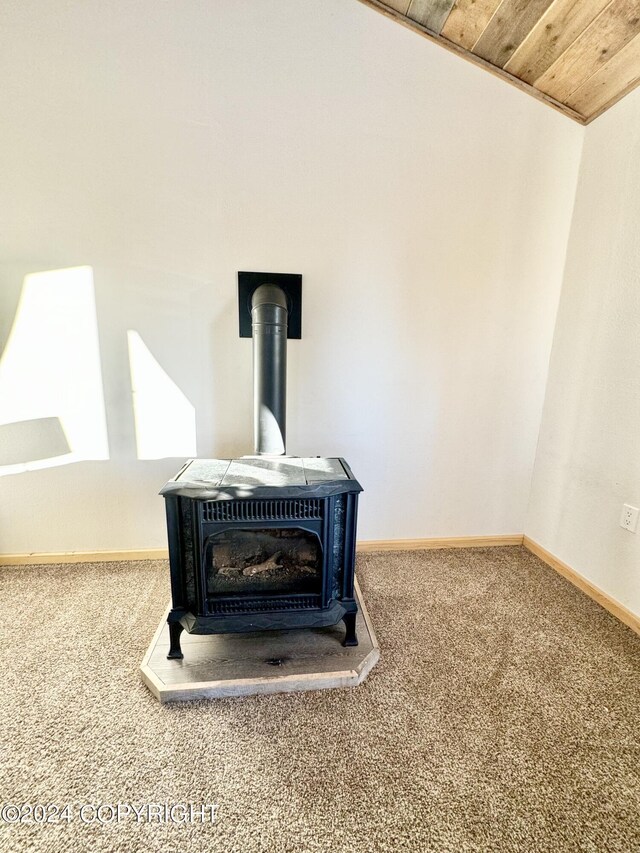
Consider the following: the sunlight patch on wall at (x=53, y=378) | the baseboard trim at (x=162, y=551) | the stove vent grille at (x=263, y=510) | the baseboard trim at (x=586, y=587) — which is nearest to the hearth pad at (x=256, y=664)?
the stove vent grille at (x=263, y=510)

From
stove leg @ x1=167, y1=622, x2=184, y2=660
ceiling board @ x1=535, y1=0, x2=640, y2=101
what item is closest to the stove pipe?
stove leg @ x1=167, y1=622, x2=184, y2=660

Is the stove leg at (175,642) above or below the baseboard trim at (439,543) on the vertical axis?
above

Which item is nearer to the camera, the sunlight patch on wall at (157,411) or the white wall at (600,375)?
the white wall at (600,375)

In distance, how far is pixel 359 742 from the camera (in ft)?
3.41

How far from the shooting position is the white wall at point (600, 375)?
1.57m

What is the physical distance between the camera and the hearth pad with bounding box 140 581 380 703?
1.18 metres

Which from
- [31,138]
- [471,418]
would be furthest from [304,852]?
[31,138]

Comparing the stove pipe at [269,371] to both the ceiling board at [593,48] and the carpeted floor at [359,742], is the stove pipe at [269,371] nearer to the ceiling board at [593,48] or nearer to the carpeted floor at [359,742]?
the carpeted floor at [359,742]

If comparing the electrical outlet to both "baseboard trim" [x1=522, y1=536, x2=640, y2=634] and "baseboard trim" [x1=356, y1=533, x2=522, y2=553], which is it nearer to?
"baseboard trim" [x1=522, y1=536, x2=640, y2=634]

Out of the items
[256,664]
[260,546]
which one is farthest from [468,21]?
[256,664]

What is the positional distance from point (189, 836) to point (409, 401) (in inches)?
70.5

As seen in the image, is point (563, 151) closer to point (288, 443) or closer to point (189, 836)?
point (288, 443)

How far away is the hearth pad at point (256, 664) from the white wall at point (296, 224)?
77 centimetres

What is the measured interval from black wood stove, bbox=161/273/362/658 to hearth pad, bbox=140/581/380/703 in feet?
0.21
